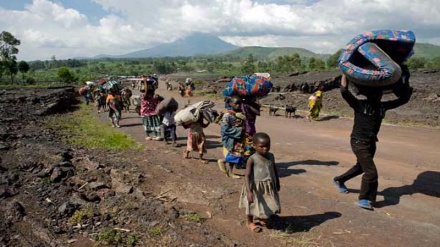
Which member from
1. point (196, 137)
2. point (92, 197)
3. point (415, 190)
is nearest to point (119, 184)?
point (92, 197)

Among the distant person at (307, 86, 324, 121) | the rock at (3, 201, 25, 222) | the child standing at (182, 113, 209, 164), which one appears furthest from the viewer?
the distant person at (307, 86, 324, 121)

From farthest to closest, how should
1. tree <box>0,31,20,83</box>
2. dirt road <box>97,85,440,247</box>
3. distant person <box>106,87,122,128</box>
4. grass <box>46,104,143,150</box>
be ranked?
tree <box>0,31,20,83</box> < distant person <box>106,87,122,128</box> < grass <box>46,104,143,150</box> < dirt road <box>97,85,440,247</box>

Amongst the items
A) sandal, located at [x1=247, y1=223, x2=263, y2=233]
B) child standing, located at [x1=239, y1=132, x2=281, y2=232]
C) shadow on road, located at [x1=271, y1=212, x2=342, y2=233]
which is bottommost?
shadow on road, located at [x1=271, y1=212, x2=342, y2=233]

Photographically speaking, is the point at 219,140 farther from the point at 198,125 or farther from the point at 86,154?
the point at 86,154

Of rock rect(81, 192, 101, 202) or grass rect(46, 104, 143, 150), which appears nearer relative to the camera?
rock rect(81, 192, 101, 202)

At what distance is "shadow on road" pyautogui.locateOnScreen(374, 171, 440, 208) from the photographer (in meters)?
5.77

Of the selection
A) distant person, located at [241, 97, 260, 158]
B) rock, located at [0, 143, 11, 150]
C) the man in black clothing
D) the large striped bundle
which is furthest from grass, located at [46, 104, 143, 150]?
the large striped bundle

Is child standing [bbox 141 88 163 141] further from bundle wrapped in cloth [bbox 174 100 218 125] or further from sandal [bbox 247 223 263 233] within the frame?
sandal [bbox 247 223 263 233]

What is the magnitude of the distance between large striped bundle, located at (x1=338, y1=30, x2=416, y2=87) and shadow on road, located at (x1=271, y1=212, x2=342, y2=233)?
1.93 m

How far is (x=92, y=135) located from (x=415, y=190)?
9306mm

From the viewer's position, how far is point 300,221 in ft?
16.6

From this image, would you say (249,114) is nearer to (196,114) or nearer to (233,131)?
(233,131)

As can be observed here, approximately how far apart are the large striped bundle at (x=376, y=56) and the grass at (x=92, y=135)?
20.2 feet

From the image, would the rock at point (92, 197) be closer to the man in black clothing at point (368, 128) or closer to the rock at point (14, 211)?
the rock at point (14, 211)
